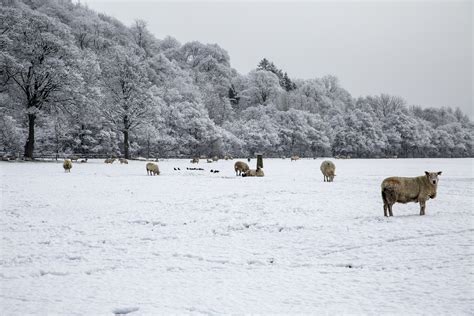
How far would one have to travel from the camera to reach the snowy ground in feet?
17.3

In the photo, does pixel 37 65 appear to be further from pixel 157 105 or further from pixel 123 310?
pixel 123 310

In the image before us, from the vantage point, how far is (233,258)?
7375 millimetres

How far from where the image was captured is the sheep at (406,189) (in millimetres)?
11495

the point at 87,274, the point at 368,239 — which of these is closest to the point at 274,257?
the point at 368,239

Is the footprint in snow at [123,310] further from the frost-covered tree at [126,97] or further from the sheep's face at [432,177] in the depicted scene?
the frost-covered tree at [126,97]

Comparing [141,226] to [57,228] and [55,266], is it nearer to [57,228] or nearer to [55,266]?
[57,228]

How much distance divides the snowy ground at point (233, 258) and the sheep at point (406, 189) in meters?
0.50

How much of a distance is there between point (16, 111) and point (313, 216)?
40598 mm

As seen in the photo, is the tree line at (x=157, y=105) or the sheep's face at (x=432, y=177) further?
the tree line at (x=157, y=105)

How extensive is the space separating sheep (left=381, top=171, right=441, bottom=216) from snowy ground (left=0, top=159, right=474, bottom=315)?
1.63 feet

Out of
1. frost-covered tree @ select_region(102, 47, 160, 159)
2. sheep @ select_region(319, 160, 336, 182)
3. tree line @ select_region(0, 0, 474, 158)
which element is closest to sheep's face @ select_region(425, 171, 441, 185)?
sheep @ select_region(319, 160, 336, 182)

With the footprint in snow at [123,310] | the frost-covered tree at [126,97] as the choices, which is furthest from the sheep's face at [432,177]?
the frost-covered tree at [126,97]

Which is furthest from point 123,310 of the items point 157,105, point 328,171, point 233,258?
point 157,105

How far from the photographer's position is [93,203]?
14.0m
